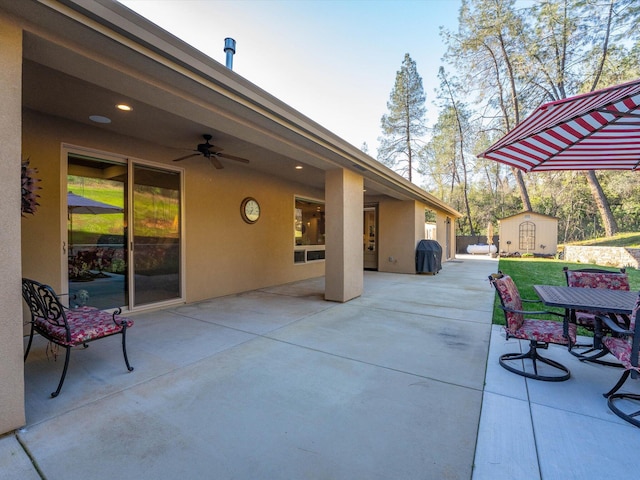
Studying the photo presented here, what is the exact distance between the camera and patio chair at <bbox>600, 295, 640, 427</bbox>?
Answer: 2113 millimetres

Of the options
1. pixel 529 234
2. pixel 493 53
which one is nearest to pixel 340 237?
pixel 529 234

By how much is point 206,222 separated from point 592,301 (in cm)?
575

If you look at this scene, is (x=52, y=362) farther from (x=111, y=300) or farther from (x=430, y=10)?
(x=430, y=10)

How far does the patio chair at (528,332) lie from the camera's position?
271 cm

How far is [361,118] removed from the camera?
67.4 feet

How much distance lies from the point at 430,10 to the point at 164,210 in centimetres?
1035

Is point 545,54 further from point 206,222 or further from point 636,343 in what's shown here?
point 636,343

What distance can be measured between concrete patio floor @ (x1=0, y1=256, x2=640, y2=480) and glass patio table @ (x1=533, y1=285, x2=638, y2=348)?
65cm

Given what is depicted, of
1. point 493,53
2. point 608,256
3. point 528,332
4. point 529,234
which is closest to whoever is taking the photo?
point 528,332

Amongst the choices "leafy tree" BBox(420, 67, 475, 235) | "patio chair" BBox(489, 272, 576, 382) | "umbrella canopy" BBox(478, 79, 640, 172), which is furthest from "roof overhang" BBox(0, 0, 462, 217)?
"leafy tree" BBox(420, 67, 475, 235)

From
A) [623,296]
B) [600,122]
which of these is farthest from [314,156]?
[623,296]

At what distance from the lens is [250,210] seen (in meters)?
6.88

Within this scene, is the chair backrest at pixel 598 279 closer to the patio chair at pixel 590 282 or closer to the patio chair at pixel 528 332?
the patio chair at pixel 590 282

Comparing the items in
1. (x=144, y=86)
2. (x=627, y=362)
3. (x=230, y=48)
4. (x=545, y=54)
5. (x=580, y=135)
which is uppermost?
(x=545, y=54)
